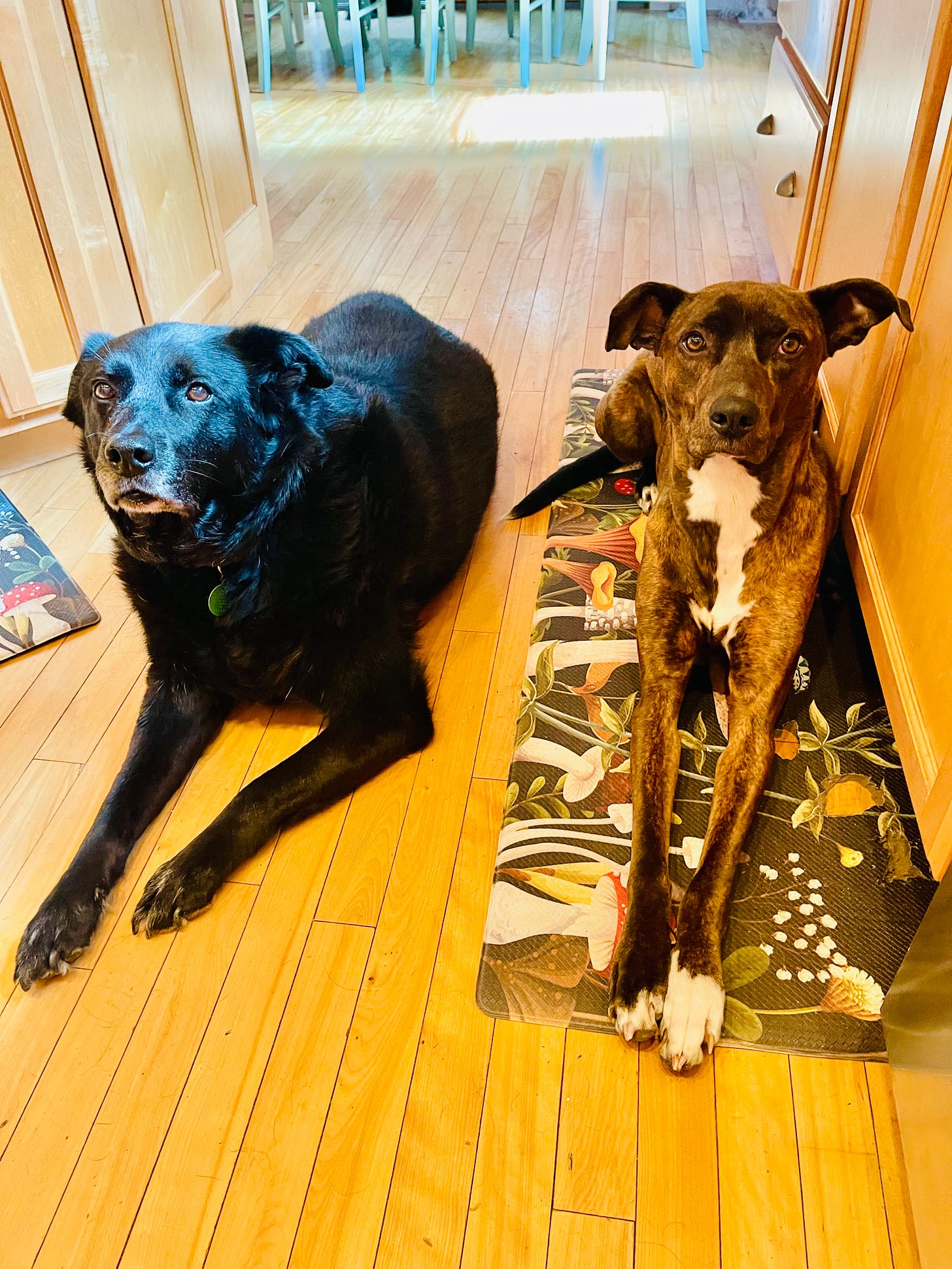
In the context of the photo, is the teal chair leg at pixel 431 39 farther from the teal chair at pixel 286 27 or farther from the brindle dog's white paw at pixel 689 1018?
the brindle dog's white paw at pixel 689 1018

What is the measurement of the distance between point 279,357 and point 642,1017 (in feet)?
4.06

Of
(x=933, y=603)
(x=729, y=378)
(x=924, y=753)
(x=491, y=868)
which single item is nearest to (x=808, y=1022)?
(x=924, y=753)

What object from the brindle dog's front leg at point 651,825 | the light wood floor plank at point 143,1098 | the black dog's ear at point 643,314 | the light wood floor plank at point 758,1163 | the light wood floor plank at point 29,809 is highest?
the black dog's ear at point 643,314

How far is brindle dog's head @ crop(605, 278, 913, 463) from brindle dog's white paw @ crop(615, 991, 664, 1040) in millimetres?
855

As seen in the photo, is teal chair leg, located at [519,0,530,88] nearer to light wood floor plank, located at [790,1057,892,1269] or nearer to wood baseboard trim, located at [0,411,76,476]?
wood baseboard trim, located at [0,411,76,476]

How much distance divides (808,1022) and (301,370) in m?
1.36

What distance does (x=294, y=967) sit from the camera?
5.03ft

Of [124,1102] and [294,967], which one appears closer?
[124,1102]

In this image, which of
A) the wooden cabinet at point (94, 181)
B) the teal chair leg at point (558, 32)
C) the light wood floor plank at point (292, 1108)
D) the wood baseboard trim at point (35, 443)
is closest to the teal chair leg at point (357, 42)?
the teal chair leg at point (558, 32)

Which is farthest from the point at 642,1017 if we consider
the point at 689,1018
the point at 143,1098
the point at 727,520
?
the point at 727,520

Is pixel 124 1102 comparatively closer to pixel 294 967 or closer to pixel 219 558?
pixel 294 967

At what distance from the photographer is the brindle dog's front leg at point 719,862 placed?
4.45ft

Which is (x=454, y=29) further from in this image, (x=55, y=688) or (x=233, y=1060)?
(x=233, y=1060)

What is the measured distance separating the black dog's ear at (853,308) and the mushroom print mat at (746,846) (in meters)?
0.66
